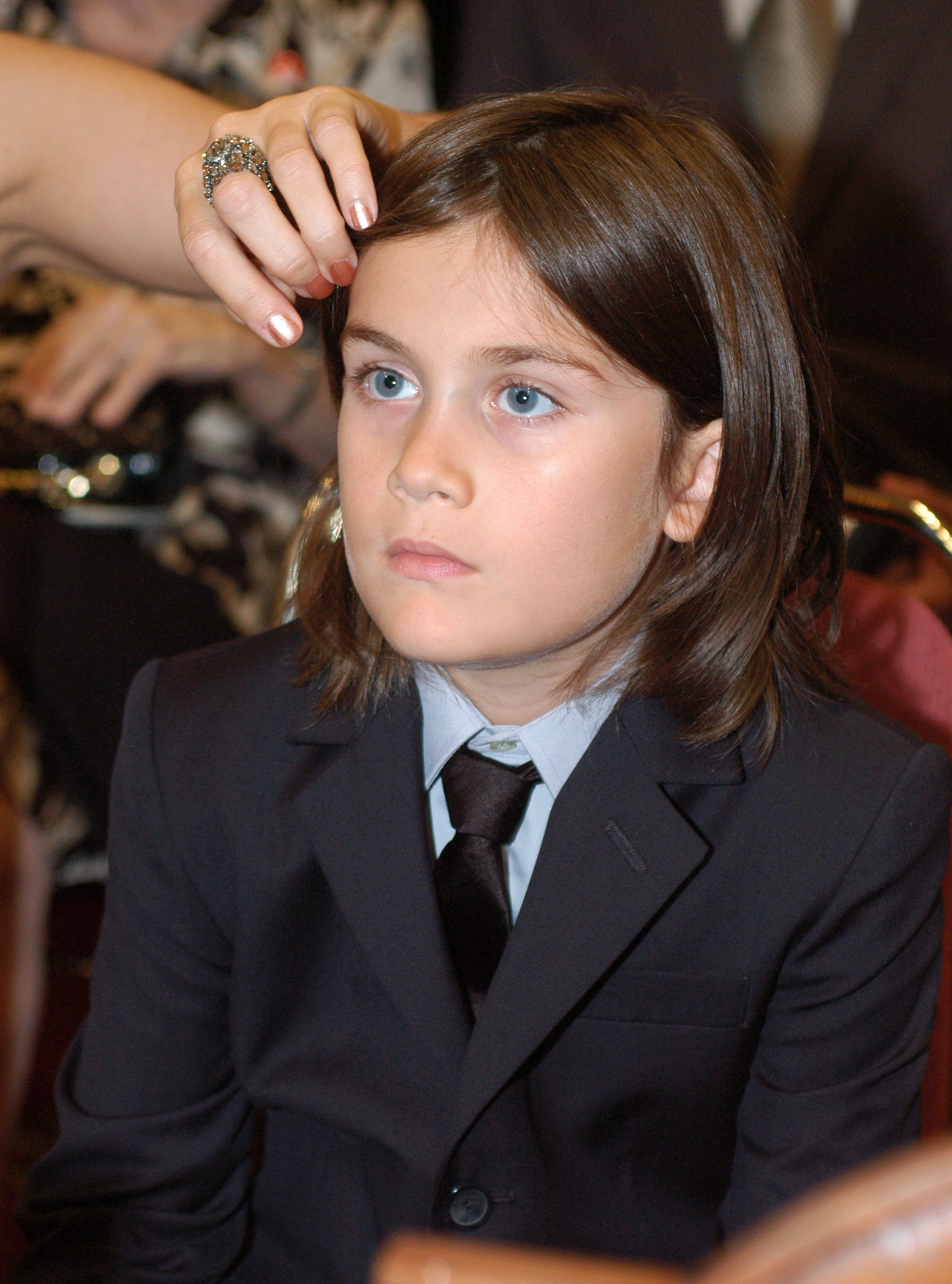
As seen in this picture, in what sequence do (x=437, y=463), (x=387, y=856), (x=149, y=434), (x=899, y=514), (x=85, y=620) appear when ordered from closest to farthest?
(x=437, y=463) < (x=387, y=856) < (x=899, y=514) < (x=85, y=620) < (x=149, y=434)

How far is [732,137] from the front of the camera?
852 millimetres

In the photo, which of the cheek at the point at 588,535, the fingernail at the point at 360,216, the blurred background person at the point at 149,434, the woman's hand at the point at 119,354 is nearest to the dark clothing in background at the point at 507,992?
the cheek at the point at 588,535

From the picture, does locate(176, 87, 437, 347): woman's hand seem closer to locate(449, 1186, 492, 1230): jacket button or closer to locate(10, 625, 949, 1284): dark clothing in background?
locate(10, 625, 949, 1284): dark clothing in background

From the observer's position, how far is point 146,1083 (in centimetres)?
83

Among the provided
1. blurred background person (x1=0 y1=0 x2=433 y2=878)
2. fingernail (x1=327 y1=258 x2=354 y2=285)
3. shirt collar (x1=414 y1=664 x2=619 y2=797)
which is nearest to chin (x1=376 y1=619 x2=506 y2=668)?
shirt collar (x1=414 y1=664 x2=619 y2=797)

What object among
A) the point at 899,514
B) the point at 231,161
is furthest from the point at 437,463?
the point at 899,514

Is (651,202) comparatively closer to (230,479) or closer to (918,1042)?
(918,1042)

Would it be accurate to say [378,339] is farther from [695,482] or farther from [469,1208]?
[469,1208]

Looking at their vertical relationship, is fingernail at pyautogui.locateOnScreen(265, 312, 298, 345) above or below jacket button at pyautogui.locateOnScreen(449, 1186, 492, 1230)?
above

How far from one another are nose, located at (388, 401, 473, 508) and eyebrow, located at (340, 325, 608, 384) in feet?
0.12

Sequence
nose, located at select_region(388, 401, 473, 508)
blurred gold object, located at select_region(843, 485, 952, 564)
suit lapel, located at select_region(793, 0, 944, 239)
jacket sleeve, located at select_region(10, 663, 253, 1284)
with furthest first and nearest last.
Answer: suit lapel, located at select_region(793, 0, 944, 239) → blurred gold object, located at select_region(843, 485, 952, 564) → jacket sleeve, located at select_region(10, 663, 253, 1284) → nose, located at select_region(388, 401, 473, 508)

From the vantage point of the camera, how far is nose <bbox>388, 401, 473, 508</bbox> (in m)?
0.70

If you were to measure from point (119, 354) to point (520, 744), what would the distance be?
1220 mm

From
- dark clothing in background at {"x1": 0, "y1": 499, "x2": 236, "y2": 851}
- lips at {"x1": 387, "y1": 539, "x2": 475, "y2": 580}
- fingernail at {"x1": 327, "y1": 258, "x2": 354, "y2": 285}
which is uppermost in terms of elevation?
fingernail at {"x1": 327, "y1": 258, "x2": 354, "y2": 285}
